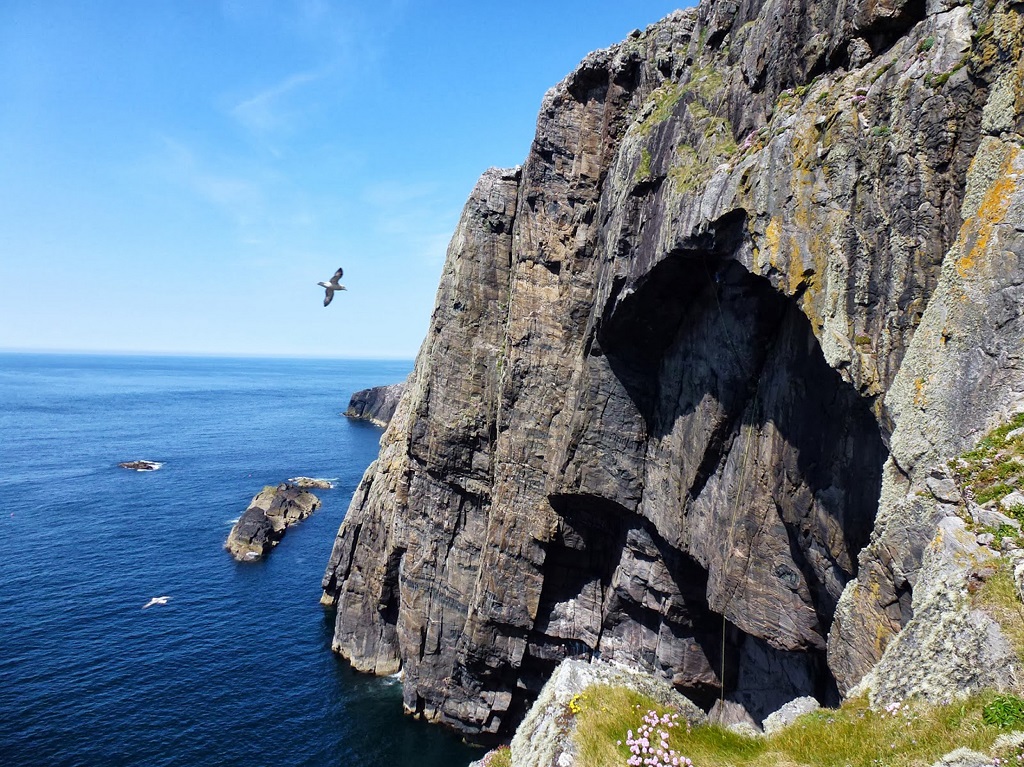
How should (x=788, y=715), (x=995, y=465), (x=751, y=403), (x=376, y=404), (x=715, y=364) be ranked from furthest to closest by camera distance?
(x=376, y=404)
(x=715, y=364)
(x=751, y=403)
(x=788, y=715)
(x=995, y=465)

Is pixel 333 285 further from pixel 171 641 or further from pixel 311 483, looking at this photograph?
pixel 311 483

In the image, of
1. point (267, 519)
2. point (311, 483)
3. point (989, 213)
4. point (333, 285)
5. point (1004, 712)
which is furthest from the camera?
point (311, 483)

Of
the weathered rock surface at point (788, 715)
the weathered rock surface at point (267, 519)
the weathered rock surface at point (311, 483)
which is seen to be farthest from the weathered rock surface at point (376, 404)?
the weathered rock surface at point (788, 715)

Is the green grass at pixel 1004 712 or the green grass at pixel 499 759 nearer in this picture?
the green grass at pixel 1004 712

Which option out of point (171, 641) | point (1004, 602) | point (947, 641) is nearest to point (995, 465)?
point (1004, 602)

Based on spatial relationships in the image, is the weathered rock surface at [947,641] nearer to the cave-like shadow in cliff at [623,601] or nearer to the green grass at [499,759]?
the green grass at [499,759]

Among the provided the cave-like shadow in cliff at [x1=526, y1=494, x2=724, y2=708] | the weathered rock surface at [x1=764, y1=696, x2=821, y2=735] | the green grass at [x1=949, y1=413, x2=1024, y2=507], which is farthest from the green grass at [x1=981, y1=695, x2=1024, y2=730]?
the cave-like shadow in cliff at [x1=526, y1=494, x2=724, y2=708]

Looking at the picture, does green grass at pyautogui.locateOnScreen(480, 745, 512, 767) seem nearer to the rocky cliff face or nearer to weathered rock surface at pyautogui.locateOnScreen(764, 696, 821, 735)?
weathered rock surface at pyautogui.locateOnScreen(764, 696, 821, 735)

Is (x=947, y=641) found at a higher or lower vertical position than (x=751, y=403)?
lower
